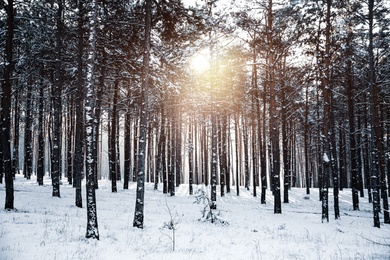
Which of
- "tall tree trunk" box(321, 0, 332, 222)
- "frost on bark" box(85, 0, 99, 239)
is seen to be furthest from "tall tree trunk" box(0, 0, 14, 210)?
"tall tree trunk" box(321, 0, 332, 222)

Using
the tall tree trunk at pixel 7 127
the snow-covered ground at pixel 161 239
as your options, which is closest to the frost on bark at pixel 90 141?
the snow-covered ground at pixel 161 239

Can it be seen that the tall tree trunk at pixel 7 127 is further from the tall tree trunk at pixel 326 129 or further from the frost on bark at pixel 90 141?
the tall tree trunk at pixel 326 129

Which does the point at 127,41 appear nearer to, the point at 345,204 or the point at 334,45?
the point at 334,45

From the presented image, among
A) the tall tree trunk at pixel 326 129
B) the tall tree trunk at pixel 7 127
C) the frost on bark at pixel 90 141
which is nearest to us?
the frost on bark at pixel 90 141

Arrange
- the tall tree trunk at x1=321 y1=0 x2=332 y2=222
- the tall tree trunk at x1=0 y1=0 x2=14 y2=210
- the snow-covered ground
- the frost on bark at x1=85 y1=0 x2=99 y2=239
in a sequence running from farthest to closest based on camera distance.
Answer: the tall tree trunk at x1=321 y1=0 x2=332 y2=222
the tall tree trunk at x1=0 y1=0 x2=14 y2=210
the frost on bark at x1=85 y1=0 x2=99 y2=239
the snow-covered ground

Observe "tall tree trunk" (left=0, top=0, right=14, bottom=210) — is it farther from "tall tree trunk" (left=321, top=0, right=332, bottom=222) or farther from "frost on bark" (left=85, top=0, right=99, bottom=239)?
"tall tree trunk" (left=321, top=0, right=332, bottom=222)

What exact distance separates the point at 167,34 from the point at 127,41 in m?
1.74

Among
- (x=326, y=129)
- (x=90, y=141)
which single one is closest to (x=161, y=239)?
(x=90, y=141)

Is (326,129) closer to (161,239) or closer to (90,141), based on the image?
(161,239)

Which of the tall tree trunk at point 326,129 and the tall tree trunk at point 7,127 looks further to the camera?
the tall tree trunk at point 326,129

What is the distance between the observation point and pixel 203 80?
17016 millimetres

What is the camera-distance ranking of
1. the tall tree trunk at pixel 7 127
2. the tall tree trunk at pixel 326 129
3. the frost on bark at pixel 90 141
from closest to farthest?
the frost on bark at pixel 90 141 → the tall tree trunk at pixel 7 127 → the tall tree trunk at pixel 326 129

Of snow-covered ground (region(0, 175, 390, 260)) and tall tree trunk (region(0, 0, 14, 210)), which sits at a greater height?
tall tree trunk (region(0, 0, 14, 210))

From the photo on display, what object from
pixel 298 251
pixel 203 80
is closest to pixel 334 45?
pixel 203 80
